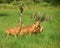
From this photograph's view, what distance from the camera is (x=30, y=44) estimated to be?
1165 centimetres

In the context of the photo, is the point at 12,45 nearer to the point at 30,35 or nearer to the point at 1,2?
the point at 30,35

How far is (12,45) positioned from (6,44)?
0.32m

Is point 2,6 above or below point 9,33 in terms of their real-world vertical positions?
below

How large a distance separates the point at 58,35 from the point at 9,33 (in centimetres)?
241

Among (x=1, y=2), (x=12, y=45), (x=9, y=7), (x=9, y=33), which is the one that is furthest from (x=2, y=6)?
(x=12, y=45)

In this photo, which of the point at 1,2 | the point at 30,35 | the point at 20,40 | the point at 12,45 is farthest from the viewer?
the point at 1,2

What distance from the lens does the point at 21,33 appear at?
13.7 metres

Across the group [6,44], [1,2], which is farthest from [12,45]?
[1,2]

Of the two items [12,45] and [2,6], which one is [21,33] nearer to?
[12,45]

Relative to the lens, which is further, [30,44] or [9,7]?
[9,7]

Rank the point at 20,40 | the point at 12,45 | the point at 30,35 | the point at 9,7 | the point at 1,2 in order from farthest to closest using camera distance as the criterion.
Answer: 1. the point at 1,2
2. the point at 9,7
3. the point at 30,35
4. the point at 20,40
5. the point at 12,45

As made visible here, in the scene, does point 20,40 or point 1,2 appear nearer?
point 20,40

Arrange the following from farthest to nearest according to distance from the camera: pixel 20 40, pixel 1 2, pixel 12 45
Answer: pixel 1 2 < pixel 20 40 < pixel 12 45

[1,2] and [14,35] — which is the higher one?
[14,35]
